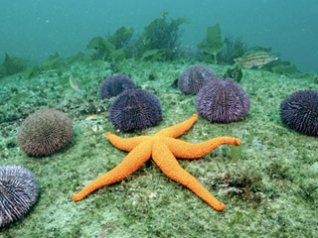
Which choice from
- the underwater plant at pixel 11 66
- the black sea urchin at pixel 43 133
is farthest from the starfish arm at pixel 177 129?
the underwater plant at pixel 11 66

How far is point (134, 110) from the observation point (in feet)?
18.7

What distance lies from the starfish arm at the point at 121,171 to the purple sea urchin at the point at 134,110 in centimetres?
124

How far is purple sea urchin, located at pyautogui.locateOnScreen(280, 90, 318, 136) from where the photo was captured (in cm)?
529

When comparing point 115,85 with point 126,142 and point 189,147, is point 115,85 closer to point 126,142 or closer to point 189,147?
point 126,142

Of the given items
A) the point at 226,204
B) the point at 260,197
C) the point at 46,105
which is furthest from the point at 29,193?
the point at 46,105

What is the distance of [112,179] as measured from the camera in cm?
435

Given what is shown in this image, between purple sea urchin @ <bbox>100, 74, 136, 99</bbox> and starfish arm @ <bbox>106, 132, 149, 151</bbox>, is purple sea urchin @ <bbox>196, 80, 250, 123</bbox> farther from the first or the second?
purple sea urchin @ <bbox>100, 74, 136, 99</bbox>

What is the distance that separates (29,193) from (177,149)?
1.91 m

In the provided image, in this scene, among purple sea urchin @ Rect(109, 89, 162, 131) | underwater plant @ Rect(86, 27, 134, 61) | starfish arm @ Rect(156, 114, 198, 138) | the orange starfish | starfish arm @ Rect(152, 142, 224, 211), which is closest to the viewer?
starfish arm @ Rect(152, 142, 224, 211)

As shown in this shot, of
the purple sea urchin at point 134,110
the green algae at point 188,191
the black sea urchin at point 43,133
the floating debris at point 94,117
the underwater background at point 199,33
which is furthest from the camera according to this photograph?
→ the underwater background at point 199,33

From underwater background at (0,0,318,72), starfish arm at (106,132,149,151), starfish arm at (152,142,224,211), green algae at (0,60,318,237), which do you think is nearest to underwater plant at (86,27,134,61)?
green algae at (0,60,318,237)

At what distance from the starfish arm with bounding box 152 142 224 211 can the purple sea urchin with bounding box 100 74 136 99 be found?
3.50 m

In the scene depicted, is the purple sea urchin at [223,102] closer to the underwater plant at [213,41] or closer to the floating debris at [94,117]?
the floating debris at [94,117]

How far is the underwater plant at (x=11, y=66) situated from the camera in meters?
15.0
